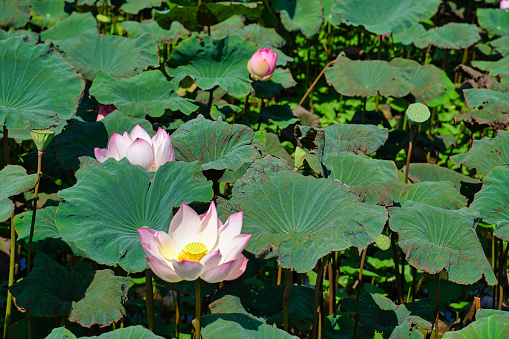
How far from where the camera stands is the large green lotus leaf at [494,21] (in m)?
4.71

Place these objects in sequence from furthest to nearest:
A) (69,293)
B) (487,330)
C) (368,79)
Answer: (368,79) < (69,293) < (487,330)

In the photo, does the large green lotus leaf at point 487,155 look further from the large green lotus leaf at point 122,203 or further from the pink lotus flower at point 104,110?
the pink lotus flower at point 104,110

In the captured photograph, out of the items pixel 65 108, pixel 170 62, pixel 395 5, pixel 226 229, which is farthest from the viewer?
pixel 395 5

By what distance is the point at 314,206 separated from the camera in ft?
5.27

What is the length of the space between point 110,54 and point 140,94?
557 mm

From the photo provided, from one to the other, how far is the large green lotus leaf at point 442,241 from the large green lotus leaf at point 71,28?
8.15 feet

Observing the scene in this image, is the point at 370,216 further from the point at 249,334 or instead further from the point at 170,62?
the point at 170,62

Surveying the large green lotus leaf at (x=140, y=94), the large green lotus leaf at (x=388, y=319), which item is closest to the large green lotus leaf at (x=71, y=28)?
the large green lotus leaf at (x=140, y=94)

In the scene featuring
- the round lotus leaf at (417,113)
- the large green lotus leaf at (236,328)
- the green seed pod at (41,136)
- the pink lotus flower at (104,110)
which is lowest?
the large green lotus leaf at (236,328)

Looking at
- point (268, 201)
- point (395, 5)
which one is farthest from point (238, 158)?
point (395, 5)

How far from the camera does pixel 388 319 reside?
1.95 meters

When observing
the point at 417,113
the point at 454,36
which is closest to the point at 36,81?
the point at 417,113

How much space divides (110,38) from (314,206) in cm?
179

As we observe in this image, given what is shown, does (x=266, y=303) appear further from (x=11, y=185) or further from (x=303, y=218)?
(x=11, y=185)
